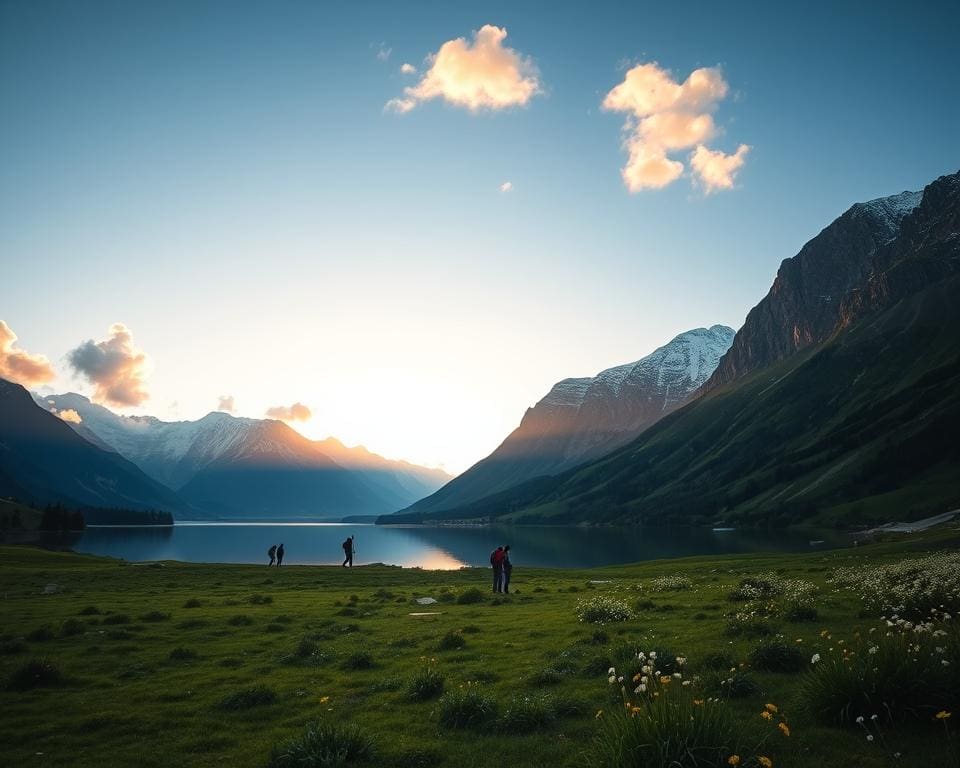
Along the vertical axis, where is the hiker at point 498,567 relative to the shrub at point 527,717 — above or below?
below

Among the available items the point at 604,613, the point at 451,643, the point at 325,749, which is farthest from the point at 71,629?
the point at 604,613

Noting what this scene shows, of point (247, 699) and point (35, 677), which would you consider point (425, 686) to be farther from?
point (35, 677)

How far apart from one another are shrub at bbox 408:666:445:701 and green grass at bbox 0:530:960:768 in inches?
3.3

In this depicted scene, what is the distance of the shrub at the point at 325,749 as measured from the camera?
465 inches

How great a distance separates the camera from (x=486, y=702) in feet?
47.9

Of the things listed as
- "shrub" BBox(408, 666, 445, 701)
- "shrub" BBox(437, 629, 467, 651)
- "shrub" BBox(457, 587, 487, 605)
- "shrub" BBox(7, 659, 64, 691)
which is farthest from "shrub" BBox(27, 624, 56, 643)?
"shrub" BBox(457, 587, 487, 605)

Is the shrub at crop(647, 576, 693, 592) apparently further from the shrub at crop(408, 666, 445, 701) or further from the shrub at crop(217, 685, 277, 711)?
the shrub at crop(217, 685, 277, 711)

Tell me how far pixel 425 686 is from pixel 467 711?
2.58 meters

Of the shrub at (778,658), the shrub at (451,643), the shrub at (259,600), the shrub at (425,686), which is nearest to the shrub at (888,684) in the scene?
the shrub at (778,658)

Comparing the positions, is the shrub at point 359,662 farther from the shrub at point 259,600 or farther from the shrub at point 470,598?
the shrub at point 259,600

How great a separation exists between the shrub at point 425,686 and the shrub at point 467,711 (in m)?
1.81

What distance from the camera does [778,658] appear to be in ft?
53.7

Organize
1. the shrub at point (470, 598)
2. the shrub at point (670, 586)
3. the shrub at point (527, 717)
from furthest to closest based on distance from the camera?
1. the shrub at point (670, 586)
2. the shrub at point (470, 598)
3. the shrub at point (527, 717)

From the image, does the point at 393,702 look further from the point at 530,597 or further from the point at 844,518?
the point at 844,518
